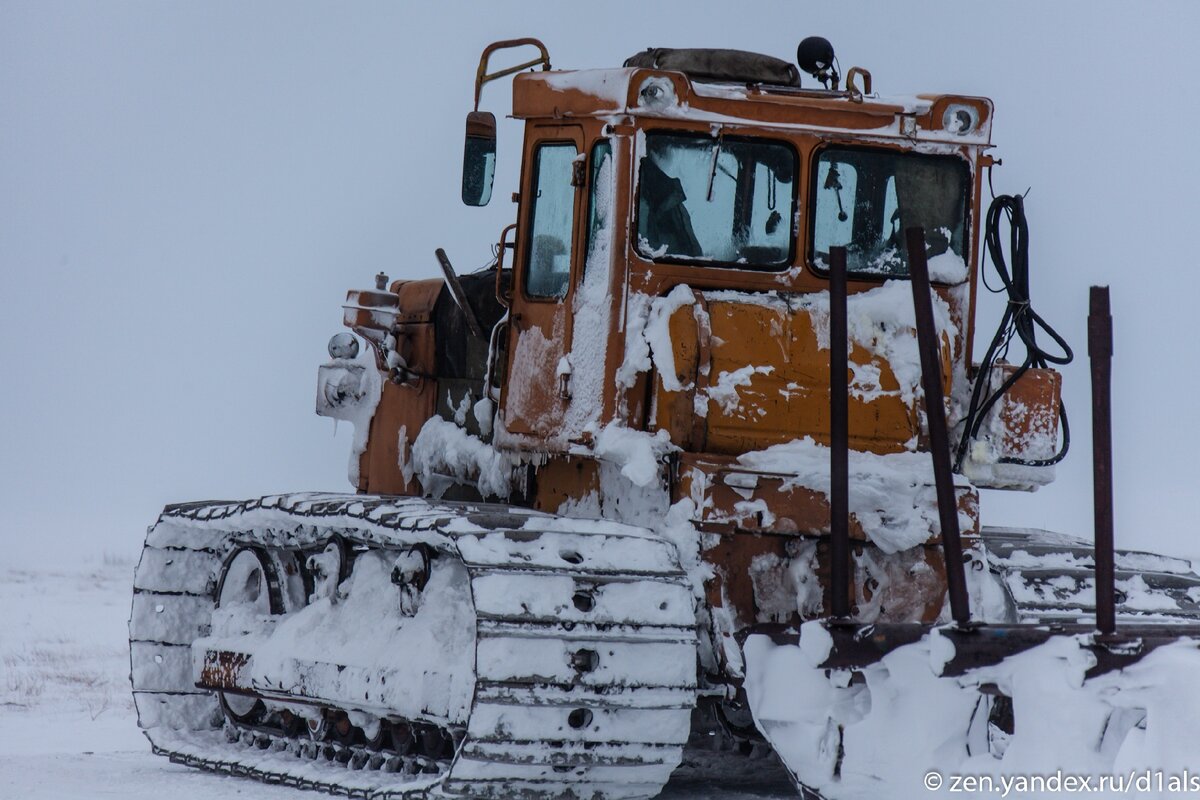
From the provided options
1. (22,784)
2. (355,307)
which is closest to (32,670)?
(355,307)

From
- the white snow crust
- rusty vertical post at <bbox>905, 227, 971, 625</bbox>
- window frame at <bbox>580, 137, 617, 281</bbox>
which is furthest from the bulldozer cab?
rusty vertical post at <bbox>905, 227, 971, 625</bbox>

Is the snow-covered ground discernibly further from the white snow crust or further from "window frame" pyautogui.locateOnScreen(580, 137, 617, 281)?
"window frame" pyautogui.locateOnScreen(580, 137, 617, 281)

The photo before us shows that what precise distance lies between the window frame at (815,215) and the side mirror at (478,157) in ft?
5.02

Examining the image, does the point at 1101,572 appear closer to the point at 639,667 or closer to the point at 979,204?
the point at 639,667

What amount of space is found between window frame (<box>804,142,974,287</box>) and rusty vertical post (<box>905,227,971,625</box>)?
180cm

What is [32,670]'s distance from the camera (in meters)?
14.4

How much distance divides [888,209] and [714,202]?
85cm

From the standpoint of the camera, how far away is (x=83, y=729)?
11.4 m

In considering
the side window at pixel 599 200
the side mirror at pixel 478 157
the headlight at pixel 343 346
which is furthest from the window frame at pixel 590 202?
the headlight at pixel 343 346

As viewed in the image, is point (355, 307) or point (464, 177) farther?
point (355, 307)

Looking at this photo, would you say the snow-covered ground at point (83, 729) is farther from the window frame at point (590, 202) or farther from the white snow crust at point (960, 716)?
the window frame at point (590, 202)

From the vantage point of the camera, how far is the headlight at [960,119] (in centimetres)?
862

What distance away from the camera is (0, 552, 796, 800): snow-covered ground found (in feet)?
27.3

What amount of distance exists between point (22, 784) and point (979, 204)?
5033 millimetres
